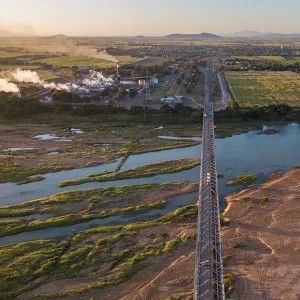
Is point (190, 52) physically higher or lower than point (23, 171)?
higher

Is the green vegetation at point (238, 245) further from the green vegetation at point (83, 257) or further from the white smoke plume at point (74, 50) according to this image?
the white smoke plume at point (74, 50)

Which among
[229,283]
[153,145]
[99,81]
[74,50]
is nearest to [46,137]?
[153,145]

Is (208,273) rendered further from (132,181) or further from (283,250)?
(132,181)

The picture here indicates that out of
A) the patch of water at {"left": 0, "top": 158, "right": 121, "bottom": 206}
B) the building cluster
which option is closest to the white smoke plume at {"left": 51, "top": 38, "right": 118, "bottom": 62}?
the building cluster

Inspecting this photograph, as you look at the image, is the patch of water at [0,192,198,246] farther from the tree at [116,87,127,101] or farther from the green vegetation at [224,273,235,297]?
the tree at [116,87,127,101]

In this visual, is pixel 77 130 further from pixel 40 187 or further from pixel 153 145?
pixel 40 187

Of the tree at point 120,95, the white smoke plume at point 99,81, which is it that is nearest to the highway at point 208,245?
the tree at point 120,95

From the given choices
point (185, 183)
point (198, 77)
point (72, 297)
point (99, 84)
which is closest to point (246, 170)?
point (185, 183)
